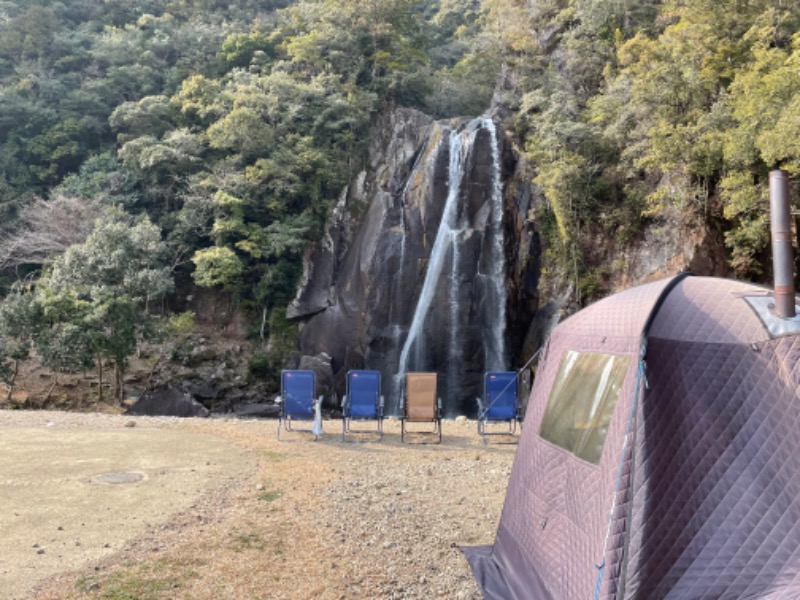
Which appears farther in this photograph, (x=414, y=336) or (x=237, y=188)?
(x=237, y=188)

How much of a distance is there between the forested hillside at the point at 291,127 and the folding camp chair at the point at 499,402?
5.16 m

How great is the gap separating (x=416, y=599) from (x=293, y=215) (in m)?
17.6

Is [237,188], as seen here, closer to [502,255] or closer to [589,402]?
[502,255]

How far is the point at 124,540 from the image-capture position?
3.91 metres

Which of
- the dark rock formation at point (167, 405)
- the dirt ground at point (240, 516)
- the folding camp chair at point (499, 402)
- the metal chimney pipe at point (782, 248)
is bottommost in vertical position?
the dark rock formation at point (167, 405)

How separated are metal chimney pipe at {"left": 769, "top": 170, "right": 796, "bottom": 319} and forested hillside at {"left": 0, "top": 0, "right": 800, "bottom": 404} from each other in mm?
5781

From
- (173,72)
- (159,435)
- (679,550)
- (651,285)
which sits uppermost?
(173,72)

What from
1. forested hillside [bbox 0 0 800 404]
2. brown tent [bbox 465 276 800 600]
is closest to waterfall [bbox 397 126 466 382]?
forested hillside [bbox 0 0 800 404]

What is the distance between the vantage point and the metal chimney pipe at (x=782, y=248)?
296 centimetres

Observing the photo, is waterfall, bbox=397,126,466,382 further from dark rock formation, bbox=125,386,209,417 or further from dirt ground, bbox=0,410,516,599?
dirt ground, bbox=0,410,516,599

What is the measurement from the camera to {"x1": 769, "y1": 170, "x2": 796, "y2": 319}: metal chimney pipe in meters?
2.96

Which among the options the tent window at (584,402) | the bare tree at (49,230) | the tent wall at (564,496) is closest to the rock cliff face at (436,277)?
the bare tree at (49,230)

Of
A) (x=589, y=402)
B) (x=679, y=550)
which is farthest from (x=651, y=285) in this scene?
(x=679, y=550)

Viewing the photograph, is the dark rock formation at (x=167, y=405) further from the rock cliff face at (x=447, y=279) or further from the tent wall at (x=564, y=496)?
the tent wall at (x=564, y=496)
